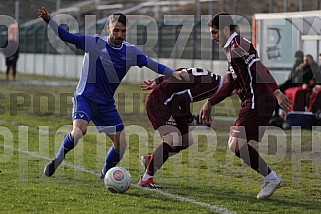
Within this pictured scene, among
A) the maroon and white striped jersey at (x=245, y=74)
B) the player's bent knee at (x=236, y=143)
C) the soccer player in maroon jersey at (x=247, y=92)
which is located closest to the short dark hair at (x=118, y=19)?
the soccer player in maroon jersey at (x=247, y=92)

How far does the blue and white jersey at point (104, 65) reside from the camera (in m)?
9.01

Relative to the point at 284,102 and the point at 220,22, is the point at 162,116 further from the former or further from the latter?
the point at 284,102

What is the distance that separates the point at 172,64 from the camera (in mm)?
31484

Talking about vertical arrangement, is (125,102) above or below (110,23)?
below

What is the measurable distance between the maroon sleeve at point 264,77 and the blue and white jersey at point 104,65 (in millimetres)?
1172

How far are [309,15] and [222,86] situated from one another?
9.37m

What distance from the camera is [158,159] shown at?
9.07m

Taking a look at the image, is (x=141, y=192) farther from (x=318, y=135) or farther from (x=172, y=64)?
(x=172, y=64)

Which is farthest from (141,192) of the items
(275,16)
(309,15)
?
(275,16)

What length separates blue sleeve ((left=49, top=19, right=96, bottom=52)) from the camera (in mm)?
8727

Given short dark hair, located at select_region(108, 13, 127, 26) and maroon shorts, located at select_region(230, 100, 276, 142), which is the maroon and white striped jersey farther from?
short dark hair, located at select_region(108, 13, 127, 26)

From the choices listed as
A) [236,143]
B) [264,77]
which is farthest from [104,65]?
[264,77]

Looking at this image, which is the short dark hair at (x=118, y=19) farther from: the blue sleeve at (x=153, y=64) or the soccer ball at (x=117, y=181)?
the soccer ball at (x=117, y=181)

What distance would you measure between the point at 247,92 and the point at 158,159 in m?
1.36
